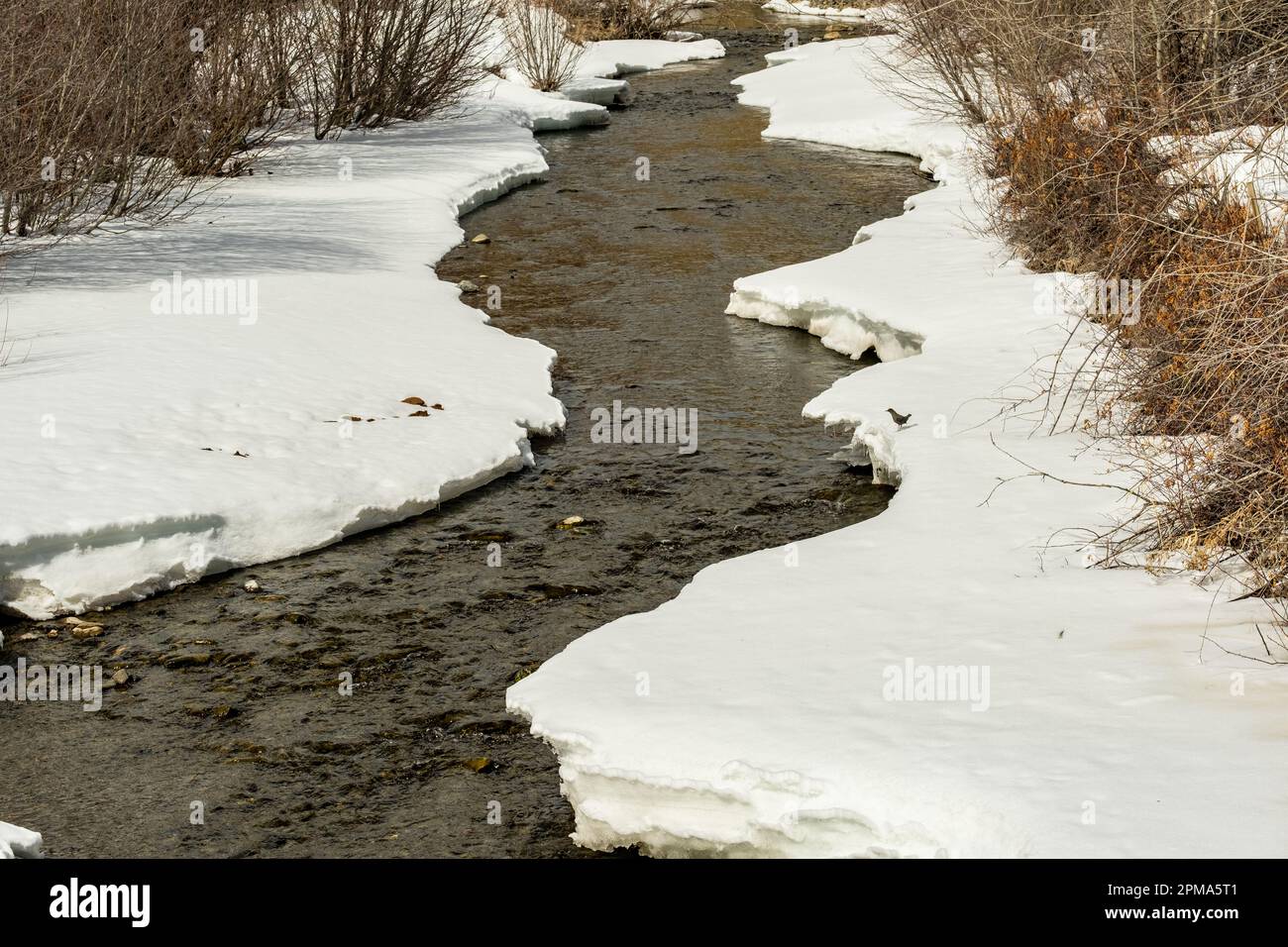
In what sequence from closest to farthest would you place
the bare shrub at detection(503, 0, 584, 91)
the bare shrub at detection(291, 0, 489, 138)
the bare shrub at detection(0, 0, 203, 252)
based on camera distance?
the bare shrub at detection(0, 0, 203, 252), the bare shrub at detection(291, 0, 489, 138), the bare shrub at detection(503, 0, 584, 91)

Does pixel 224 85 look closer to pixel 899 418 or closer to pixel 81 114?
pixel 81 114

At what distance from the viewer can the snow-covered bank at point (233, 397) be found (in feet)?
24.4

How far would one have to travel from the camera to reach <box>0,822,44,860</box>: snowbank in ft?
16.3

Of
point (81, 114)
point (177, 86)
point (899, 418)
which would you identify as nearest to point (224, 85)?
point (177, 86)

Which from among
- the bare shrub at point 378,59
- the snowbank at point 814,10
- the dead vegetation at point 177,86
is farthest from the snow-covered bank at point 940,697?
the snowbank at point 814,10

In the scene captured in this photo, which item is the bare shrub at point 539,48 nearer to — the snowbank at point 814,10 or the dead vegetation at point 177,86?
the dead vegetation at point 177,86

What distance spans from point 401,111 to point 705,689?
50.2 ft

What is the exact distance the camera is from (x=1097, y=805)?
176 inches

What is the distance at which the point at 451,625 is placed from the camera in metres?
7.11

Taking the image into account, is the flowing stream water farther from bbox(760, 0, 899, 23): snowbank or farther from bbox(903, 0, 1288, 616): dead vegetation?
bbox(760, 0, 899, 23): snowbank

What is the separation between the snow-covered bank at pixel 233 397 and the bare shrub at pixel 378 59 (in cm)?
398

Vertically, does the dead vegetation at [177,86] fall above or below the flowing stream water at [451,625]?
above

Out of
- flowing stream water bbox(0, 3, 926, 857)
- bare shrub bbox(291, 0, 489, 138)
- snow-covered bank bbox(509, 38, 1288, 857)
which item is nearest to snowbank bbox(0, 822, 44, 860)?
flowing stream water bbox(0, 3, 926, 857)

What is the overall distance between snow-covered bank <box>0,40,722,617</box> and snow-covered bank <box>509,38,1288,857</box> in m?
2.42
